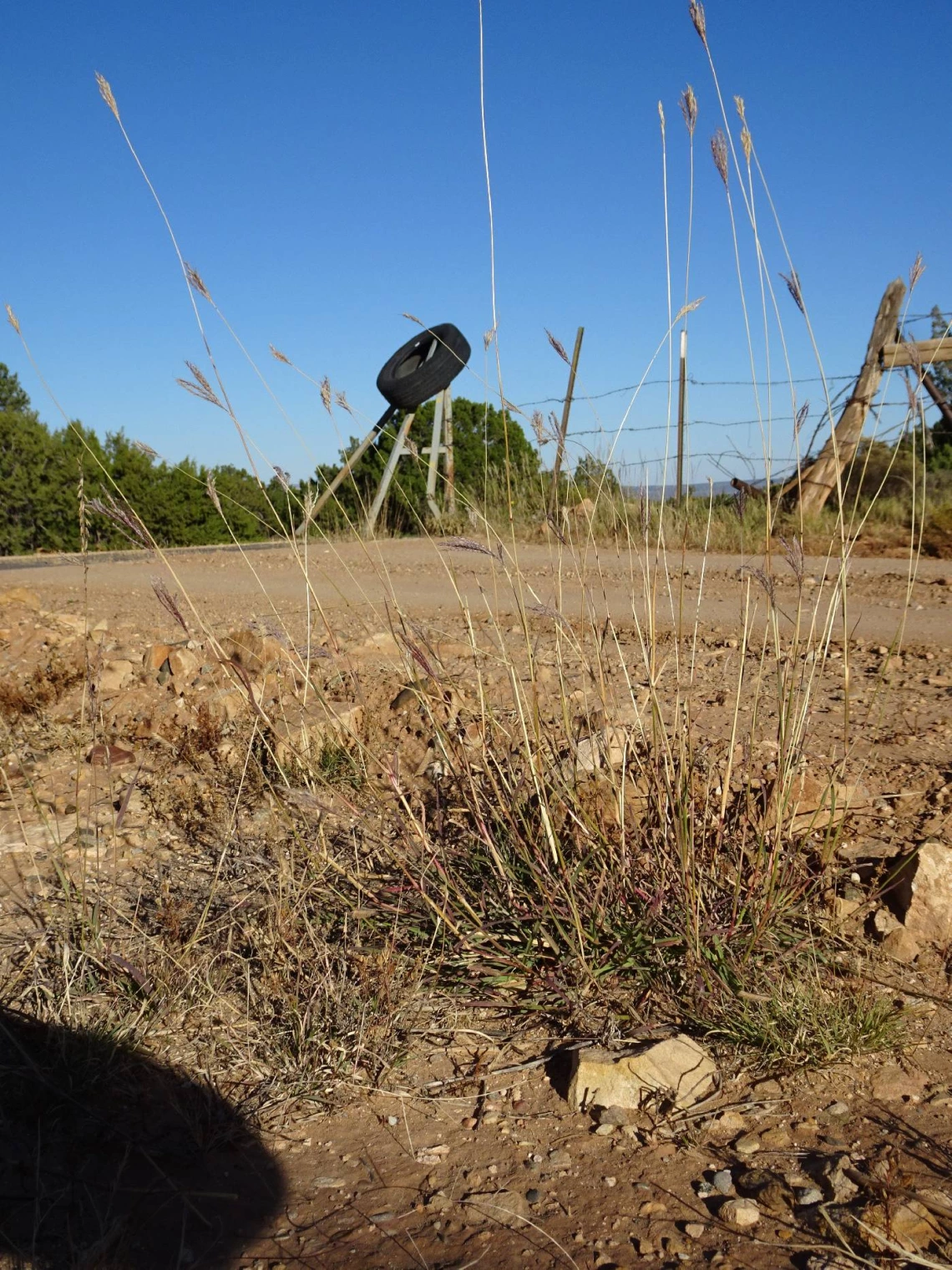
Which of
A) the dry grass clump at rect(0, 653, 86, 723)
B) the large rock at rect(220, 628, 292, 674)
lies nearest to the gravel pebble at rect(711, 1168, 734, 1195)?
the large rock at rect(220, 628, 292, 674)

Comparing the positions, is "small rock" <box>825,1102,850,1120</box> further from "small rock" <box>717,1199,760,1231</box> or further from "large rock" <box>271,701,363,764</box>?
"large rock" <box>271,701,363,764</box>

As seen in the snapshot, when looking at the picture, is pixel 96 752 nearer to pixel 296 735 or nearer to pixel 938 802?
pixel 296 735

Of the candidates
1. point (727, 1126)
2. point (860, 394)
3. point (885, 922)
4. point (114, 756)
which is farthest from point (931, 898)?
point (860, 394)

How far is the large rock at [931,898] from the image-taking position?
2055 mm

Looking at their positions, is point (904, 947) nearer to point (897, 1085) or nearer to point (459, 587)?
point (897, 1085)

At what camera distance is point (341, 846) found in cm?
259

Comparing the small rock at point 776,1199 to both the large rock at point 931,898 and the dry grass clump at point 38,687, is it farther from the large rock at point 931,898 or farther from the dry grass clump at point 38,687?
the dry grass clump at point 38,687

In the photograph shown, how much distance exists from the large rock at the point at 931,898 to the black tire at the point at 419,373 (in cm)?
543

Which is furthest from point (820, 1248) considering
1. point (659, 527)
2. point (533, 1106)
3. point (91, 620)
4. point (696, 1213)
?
point (91, 620)

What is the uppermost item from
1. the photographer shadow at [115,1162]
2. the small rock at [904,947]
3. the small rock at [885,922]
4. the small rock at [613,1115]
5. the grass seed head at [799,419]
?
the grass seed head at [799,419]

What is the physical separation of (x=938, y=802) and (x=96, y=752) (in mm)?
2595

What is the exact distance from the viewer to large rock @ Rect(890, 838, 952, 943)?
2.05m

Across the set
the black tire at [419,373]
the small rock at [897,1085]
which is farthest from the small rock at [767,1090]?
the black tire at [419,373]

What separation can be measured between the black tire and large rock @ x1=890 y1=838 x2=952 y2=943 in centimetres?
543
